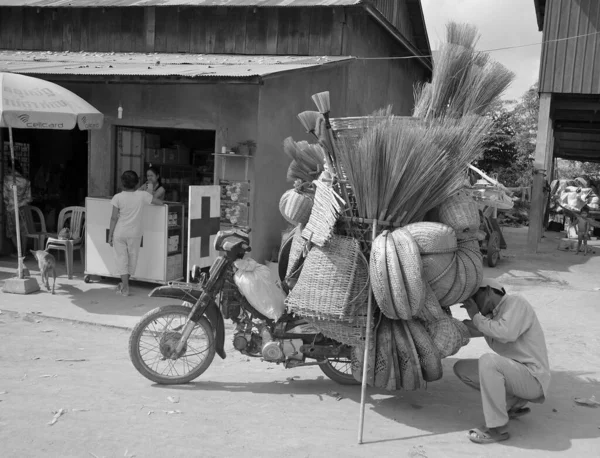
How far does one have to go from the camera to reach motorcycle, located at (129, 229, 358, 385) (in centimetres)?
466

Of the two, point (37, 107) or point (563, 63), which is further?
point (563, 63)

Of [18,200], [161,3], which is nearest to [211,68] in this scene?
[161,3]

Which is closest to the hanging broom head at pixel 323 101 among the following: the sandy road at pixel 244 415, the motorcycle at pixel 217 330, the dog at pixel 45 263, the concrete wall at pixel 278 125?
the motorcycle at pixel 217 330

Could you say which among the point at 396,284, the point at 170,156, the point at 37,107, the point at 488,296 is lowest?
the point at 488,296

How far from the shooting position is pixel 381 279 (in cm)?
398

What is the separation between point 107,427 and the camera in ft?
13.0

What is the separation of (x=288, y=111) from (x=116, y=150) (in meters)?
2.68

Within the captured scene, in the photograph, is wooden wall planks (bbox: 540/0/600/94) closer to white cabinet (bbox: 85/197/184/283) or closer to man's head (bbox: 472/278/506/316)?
white cabinet (bbox: 85/197/184/283)

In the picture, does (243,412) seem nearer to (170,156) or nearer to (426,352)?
(426,352)

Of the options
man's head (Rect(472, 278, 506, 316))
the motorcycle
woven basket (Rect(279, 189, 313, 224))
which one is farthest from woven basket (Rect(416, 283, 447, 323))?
woven basket (Rect(279, 189, 313, 224))

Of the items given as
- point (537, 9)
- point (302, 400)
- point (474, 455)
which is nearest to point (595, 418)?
point (474, 455)

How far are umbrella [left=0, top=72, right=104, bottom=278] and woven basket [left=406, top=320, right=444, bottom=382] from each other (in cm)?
532

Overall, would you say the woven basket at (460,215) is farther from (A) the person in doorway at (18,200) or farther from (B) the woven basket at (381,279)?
(A) the person in doorway at (18,200)

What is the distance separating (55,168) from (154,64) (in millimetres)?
5142
